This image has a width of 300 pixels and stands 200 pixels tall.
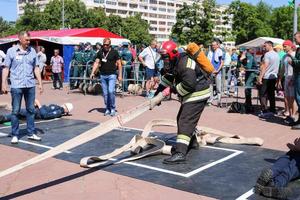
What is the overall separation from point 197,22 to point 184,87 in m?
52.1

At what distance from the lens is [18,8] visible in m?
144

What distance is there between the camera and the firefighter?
611 centimetres

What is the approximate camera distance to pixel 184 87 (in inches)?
242

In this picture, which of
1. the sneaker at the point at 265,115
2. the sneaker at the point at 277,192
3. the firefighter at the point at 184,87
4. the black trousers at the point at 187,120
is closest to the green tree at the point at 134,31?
the sneaker at the point at 265,115

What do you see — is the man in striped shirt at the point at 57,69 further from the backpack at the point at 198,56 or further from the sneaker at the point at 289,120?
the backpack at the point at 198,56

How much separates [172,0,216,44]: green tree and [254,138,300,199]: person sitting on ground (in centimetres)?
5015

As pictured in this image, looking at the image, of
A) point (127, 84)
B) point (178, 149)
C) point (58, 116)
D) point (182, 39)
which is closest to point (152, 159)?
point (178, 149)

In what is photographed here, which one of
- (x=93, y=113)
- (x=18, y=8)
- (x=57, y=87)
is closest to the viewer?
(x=93, y=113)

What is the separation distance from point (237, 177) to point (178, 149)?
1005 mm

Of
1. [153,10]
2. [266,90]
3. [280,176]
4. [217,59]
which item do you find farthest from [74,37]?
[153,10]

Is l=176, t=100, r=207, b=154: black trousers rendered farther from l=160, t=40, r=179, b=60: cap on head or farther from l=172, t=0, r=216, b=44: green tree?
l=172, t=0, r=216, b=44: green tree

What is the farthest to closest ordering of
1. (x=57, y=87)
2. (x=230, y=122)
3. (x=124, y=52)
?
(x=57, y=87), (x=124, y=52), (x=230, y=122)

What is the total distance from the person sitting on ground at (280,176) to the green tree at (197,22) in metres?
50.2

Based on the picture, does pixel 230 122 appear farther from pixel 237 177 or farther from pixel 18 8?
pixel 18 8
